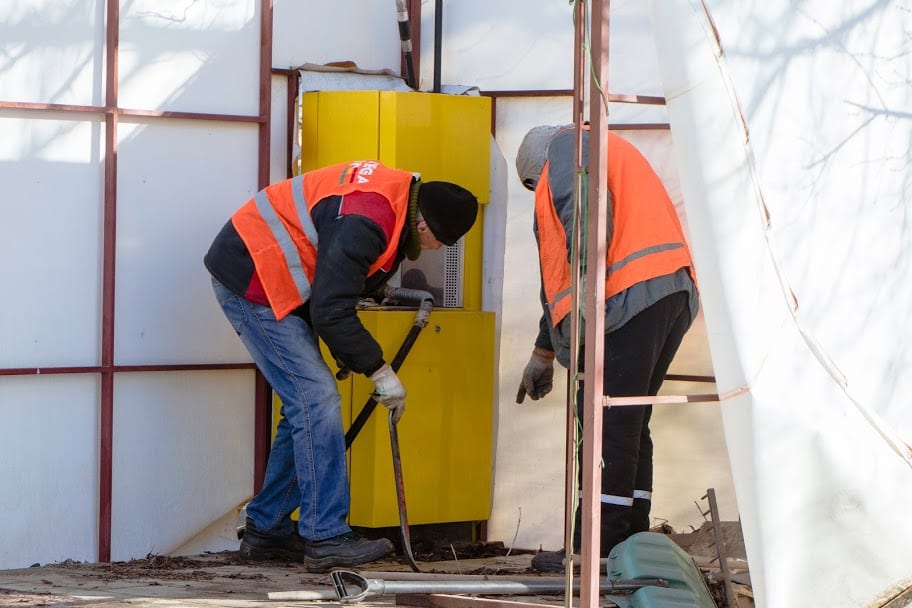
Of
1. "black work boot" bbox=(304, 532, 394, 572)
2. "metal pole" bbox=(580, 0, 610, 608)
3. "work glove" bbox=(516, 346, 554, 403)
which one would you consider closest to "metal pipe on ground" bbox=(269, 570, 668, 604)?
"metal pole" bbox=(580, 0, 610, 608)

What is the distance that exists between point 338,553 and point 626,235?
1464mm

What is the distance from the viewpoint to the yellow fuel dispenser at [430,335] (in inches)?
189

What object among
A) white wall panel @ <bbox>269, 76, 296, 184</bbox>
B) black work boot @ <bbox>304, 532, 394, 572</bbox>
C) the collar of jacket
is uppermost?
white wall panel @ <bbox>269, 76, 296, 184</bbox>

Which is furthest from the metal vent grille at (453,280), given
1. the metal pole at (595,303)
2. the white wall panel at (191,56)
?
the metal pole at (595,303)

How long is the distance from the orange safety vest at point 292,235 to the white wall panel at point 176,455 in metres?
0.74

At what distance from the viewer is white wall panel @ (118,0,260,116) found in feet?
15.8

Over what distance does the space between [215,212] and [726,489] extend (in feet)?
7.20

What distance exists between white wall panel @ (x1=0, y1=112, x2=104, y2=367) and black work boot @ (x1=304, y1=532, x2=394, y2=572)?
1128 millimetres

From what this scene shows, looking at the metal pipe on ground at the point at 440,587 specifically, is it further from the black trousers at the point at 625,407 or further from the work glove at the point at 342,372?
the work glove at the point at 342,372

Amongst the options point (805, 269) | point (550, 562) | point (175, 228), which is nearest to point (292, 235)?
point (175, 228)

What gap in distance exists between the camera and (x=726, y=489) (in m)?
4.89

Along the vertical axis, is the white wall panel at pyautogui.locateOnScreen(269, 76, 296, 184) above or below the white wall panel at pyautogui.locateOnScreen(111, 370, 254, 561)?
above

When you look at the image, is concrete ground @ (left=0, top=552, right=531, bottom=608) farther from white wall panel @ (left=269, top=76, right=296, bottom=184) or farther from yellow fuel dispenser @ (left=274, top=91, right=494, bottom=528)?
white wall panel @ (left=269, top=76, right=296, bottom=184)

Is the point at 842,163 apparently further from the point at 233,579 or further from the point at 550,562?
the point at 233,579
